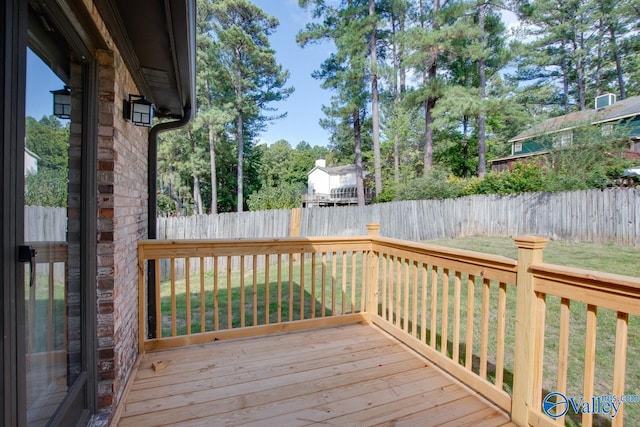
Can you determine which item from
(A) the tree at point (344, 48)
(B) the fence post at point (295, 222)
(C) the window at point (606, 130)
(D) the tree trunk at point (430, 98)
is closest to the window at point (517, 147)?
(D) the tree trunk at point (430, 98)

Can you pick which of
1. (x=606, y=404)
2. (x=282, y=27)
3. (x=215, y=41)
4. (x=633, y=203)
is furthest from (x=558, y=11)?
(x=606, y=404)

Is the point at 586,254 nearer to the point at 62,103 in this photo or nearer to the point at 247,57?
the point at 62,103

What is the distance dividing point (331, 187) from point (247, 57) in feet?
40.5

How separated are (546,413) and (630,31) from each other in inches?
909

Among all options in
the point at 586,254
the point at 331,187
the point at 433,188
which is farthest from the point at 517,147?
the point at 586,254

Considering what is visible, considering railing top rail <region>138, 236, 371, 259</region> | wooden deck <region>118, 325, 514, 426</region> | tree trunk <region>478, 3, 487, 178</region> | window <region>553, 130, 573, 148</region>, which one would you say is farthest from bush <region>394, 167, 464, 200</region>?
wooden deck <region>118, 325, 514, 426</region>

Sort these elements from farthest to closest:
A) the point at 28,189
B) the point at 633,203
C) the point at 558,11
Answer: the point at 558,11 < the point at 633,203 < the point at 28,189

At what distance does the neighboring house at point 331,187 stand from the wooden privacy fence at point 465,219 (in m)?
14.9

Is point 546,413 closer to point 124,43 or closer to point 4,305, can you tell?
point 4,305

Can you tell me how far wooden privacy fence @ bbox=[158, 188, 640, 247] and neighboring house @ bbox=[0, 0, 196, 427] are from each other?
5.39 m

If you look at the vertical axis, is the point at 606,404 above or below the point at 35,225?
below

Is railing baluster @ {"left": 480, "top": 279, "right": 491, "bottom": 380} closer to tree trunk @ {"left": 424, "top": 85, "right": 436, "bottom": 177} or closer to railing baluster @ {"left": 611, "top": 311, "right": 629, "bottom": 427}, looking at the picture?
railing baluster @ {"left": 611, "top": 311, "right": 629, "bottom": 427}

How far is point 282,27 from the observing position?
1725 cm

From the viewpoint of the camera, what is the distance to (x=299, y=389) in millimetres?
2152
